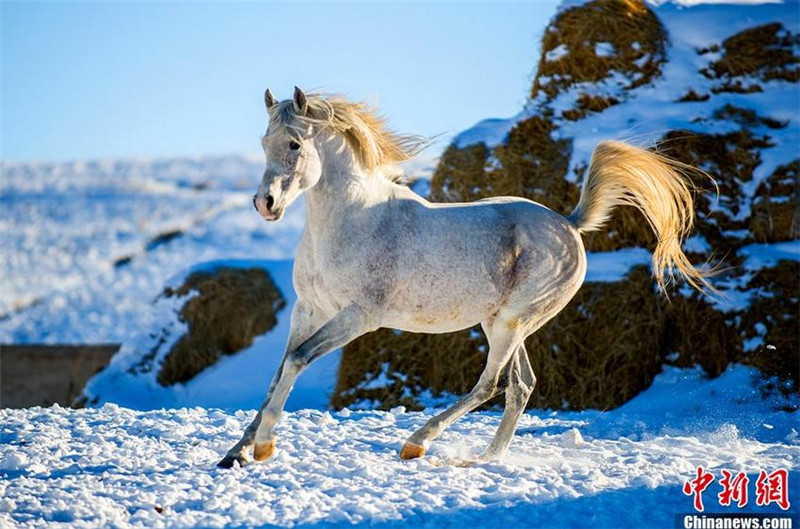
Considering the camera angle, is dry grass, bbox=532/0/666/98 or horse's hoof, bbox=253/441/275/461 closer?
horse's hoof, bbox=253/441/275/461

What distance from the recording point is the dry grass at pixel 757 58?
9211 millimetres

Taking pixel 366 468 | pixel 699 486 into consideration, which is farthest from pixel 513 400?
pixel 699 486

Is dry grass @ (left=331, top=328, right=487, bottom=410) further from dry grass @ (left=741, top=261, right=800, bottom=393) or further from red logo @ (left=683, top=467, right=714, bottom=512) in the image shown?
red logo @ (left=683, top=467, right=714, bottom=512)

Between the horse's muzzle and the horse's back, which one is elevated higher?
the horse's muzzle

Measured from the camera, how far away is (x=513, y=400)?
582 centimetres

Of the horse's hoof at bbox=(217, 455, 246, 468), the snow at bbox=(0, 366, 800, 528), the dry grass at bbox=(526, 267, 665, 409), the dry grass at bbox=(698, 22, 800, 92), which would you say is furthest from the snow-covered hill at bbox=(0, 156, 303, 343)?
the horse's hoof at bbox=(217, 455, 246, 468)

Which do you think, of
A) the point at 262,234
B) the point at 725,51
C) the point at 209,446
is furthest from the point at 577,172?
the point at 262,234

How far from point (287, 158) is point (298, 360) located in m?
1.03

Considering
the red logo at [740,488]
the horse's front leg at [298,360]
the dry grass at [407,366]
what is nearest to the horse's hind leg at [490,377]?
the horse's front leg at [298,360]

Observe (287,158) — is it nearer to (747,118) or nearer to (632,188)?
(632,188)

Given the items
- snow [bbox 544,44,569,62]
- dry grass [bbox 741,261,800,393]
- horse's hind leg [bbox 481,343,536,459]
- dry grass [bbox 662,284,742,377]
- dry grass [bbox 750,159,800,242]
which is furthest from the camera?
snow [bbox 544,44,569,62]

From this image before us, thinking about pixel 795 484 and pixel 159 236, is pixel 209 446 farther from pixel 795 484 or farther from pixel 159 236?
pixel 159 236

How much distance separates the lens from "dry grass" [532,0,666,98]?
9305 mm

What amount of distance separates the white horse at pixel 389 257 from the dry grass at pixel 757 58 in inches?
162
